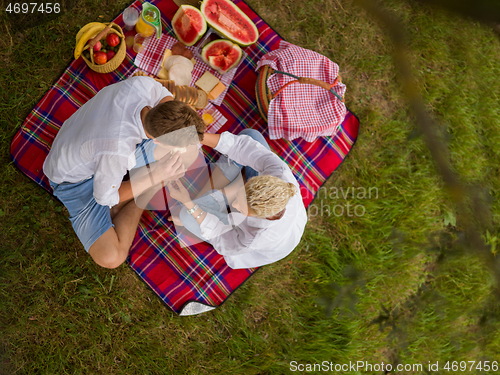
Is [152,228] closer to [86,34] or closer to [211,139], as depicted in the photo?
[211,139]

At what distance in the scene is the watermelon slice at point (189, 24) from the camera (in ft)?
14.0

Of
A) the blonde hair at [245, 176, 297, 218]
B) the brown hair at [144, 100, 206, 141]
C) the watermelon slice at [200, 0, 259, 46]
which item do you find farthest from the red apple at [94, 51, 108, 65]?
the blonde hair at [245, 176, 297, 218]

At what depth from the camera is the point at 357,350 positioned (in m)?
4.57

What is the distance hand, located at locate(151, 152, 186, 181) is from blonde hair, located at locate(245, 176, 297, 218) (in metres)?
0.67

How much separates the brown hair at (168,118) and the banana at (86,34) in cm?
156

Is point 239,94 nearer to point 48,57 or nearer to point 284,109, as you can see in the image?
point 284,109

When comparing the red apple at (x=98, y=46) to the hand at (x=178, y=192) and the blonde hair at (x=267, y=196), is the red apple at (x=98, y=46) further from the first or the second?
the blonde hair at (x=267, y=196)

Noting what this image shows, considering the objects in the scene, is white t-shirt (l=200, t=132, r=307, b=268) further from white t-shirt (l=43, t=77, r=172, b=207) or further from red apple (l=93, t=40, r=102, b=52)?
red apple (l=93, t=40, r=102, b=52)

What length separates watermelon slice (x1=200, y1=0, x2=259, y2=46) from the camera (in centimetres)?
437

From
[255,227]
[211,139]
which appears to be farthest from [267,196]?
[211,139]

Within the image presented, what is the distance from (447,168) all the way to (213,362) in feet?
11.7

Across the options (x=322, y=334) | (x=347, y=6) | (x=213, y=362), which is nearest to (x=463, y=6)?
(x=347, y=6)

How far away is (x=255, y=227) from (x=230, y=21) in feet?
7.87

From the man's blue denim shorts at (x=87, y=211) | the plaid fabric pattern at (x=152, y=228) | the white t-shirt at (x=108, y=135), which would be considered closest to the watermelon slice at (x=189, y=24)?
the plaid fabric pattern at (x=152, y=228)
